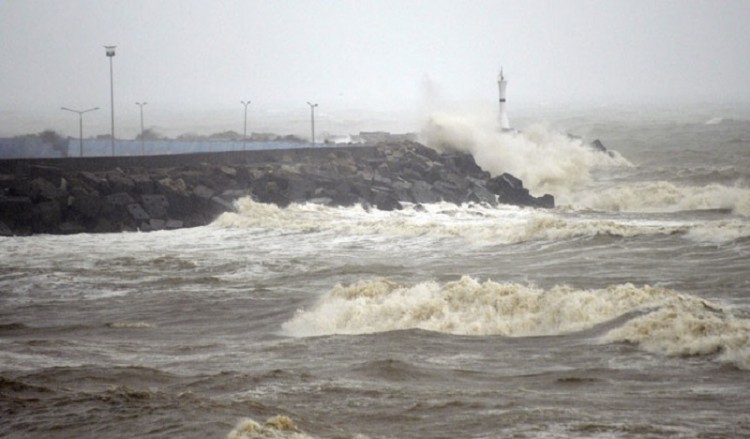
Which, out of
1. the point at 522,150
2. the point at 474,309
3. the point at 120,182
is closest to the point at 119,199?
the point at 120,182

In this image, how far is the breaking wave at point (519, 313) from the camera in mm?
11719

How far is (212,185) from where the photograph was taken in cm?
2780

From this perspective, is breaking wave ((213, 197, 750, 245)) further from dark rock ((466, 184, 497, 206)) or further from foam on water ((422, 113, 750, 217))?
foam on water ((422, 113, 750, 217))

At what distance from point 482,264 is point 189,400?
9670 millimetres

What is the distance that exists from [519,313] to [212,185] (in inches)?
599

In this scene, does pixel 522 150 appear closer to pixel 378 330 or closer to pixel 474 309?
pixel 474 309

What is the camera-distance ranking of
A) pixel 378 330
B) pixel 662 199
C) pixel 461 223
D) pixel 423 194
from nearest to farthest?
pixel 378 330 → pixel 461 223 → pixel 423 194 → pixel 662 199

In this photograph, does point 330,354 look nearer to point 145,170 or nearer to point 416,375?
point 416,375

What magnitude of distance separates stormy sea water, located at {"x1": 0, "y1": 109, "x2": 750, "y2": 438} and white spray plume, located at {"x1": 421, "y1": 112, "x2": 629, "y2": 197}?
38.2ft

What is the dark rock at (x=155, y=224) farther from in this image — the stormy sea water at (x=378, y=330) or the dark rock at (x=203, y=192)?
the dark rock at (x=203, y=192)

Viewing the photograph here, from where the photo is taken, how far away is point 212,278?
698 inches

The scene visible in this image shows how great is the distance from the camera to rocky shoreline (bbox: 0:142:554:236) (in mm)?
24219

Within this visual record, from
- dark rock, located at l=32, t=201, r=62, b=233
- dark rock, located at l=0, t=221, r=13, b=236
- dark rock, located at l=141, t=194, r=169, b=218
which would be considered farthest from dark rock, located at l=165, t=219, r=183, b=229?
dark rock, located at l=0, t=221, r=13, b=236

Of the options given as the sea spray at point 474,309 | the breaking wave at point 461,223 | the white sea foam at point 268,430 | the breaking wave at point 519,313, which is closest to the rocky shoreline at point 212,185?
the breaking wave at point 461,223
